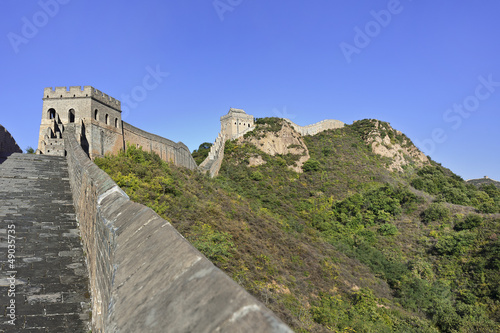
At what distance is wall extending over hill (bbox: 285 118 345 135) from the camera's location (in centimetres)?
6401

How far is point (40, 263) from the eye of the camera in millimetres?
5367

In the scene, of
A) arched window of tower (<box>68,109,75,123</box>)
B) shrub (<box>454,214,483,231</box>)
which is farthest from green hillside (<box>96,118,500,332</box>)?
arched window of tower (<box>68,109,75,123</box>)

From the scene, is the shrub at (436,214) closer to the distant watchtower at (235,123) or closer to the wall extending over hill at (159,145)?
the wall extending over hill at (159,145)

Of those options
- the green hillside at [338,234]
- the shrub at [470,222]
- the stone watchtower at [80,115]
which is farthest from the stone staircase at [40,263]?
the shrub at [470,222]

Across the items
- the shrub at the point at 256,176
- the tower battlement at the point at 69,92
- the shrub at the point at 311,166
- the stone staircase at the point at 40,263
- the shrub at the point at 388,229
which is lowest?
the shrub at the point at 388,229

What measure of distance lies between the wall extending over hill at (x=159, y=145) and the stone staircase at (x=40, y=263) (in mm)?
16539

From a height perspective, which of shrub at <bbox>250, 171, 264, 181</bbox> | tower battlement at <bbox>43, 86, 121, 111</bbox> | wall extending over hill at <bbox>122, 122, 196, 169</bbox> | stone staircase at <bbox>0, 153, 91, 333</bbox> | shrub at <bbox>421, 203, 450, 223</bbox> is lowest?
shrub at <bbox>421, 203, 450, 223</bbox>

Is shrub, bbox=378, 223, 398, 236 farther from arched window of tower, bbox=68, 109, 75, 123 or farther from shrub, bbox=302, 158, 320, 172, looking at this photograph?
arched window of tower, bbox=68, 109, 75, 123

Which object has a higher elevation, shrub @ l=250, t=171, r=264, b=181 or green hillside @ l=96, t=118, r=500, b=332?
shrub @ l=250, t=171, r=264, b=181

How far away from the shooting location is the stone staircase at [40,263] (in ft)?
13.7

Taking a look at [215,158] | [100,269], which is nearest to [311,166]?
[215,158]

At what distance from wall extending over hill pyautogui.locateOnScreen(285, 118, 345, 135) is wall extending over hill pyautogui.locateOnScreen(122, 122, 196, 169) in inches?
1214

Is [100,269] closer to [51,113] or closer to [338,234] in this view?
[51,113]

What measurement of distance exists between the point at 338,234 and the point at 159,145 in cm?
1847
